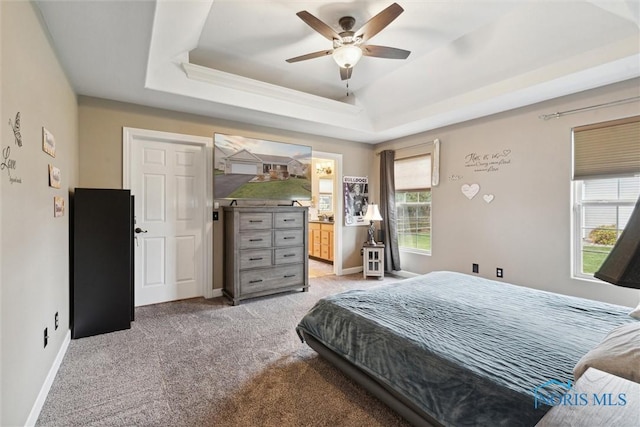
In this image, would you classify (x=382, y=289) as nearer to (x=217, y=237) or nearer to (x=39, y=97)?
(x=217, y=237)

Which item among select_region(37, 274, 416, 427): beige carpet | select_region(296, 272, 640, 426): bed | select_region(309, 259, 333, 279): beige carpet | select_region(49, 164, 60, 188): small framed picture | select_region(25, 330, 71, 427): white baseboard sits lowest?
select_region(37, 274, 416, 427): beige carpet

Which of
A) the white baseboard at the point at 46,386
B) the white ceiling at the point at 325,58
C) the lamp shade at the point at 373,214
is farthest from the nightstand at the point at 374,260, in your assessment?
the white baseboard at the point at 46,386

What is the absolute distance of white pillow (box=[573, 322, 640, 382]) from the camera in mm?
677

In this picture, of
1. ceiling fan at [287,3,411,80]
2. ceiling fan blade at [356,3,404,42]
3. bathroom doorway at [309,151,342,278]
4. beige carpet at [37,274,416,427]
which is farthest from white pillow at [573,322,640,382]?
bathroom doorway at [309,151,342,278]

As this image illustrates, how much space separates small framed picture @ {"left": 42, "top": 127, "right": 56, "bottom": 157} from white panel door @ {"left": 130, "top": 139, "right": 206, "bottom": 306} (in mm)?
1364

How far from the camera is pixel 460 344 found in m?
1.49

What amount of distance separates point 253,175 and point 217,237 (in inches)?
37.7

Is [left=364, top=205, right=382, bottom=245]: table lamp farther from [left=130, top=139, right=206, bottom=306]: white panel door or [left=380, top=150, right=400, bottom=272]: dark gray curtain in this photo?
[left=130, top=139, right=206, bottom=306]: white panel door

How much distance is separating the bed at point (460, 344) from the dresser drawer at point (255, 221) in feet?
5.59

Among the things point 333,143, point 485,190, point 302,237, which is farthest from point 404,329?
point 333,143

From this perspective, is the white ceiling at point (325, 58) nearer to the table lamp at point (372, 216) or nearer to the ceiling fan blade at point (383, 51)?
the ceiling fan blade at point (383, 51)

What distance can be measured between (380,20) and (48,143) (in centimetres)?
245

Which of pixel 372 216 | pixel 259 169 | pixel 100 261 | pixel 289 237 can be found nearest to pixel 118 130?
pixel 100 261

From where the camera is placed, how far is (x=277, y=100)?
3738mm
